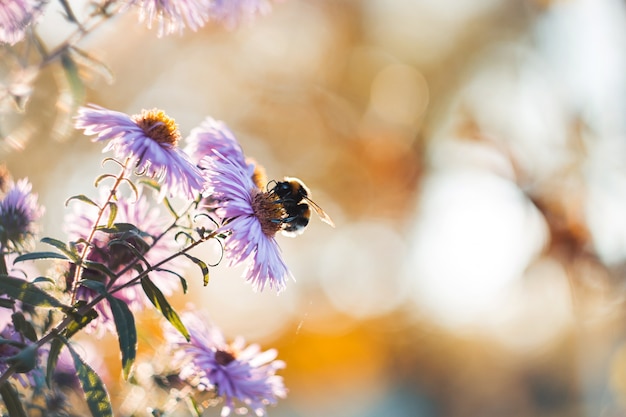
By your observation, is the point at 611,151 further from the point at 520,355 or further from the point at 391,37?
the point at 520,355

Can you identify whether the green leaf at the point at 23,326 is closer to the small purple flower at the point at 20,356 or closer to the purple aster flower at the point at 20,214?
the small purple flower at the point at 20,356

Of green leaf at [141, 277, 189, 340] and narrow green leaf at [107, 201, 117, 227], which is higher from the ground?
narrow green leaf at [107, 201, 117, 227]

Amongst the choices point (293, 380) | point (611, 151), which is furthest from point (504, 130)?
point (293, 380)

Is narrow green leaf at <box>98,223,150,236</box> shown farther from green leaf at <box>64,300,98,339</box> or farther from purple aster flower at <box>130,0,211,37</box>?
purple aster flower at <box>130,0,211,37</box>

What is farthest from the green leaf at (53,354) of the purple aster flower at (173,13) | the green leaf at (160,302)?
the purple aster flower at (173,13)

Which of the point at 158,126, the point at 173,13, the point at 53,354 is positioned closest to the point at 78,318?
the point at 53,354

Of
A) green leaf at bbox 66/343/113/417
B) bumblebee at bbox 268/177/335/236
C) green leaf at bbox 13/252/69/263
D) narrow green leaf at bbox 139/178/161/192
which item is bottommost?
green leaf at bbox 66/343/113/417

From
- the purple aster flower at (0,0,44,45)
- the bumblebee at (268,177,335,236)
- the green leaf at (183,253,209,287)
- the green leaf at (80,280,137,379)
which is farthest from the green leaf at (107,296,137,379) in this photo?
the bumblebee at (268,177,335,236)

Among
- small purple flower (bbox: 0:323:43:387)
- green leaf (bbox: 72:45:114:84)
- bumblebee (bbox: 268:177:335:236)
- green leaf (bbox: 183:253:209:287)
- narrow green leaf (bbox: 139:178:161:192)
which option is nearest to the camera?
small purple flower (bbox: 0:323:43:387)
